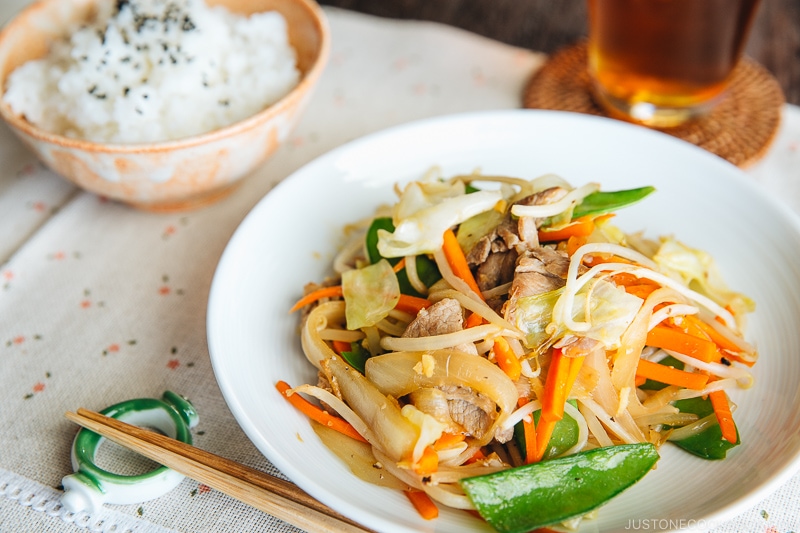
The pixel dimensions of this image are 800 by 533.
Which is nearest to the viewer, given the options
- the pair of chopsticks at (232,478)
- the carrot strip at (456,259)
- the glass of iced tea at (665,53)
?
the pair of chopsticks at (232,478)

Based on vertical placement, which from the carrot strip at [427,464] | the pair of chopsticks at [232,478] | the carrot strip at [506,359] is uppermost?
the carrot strip at [506,359]

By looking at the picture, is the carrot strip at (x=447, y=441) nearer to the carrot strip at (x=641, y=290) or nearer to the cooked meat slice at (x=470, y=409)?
the cooked meat slice at (x=470, y=409)

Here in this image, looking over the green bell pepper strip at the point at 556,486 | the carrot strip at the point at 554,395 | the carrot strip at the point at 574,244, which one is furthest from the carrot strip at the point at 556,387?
the carrot strip at the point at 574,244

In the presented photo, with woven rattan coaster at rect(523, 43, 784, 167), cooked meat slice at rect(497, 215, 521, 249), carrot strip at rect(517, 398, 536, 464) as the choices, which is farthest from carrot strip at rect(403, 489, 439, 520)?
woven rattan coaster at rect(523, 43, 784, 167)

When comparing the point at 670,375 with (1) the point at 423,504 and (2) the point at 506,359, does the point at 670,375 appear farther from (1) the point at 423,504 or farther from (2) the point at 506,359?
(1) the point at 423,504

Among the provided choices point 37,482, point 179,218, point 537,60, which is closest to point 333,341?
point 37,482

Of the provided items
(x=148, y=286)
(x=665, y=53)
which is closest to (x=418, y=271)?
(x=148, y=286)

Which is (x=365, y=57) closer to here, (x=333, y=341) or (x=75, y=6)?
(x=75, y=6)
